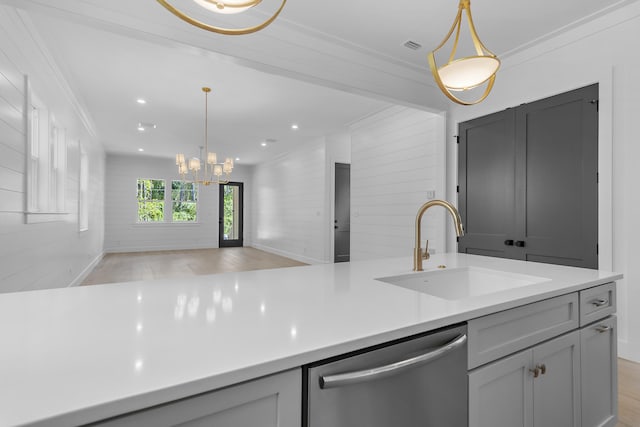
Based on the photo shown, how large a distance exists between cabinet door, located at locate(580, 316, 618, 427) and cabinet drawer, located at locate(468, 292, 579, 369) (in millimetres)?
179

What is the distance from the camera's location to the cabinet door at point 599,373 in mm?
1397

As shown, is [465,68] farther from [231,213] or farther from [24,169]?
[231,213]

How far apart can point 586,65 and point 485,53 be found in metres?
2.14

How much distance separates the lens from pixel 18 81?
102 inches

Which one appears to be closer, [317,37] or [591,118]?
[591,118]

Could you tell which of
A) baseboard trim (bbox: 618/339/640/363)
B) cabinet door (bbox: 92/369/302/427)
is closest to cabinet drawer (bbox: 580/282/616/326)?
cabinet door (bbox: 92/369/302/427)

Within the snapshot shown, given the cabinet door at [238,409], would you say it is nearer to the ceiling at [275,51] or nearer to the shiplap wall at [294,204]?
the ceiling at [275,51]

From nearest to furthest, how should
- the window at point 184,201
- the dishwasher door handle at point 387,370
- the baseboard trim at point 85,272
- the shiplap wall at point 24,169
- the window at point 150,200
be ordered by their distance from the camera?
the dishwasher door handle at point 387,370 → the shiplap wall at point 24,169 → the baseboard trim at point 85,272 → the window at point 150,200 → the window at point 184,201

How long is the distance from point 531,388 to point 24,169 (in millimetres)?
3730

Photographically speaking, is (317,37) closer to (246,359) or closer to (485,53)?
(485,53)

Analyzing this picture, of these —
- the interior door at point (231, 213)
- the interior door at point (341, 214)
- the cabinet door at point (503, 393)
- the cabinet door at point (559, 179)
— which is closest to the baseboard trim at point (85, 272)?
the interior door at point (231, 213)

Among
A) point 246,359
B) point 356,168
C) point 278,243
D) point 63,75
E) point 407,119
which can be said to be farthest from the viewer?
point 278,243

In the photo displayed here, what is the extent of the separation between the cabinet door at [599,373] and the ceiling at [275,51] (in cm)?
249

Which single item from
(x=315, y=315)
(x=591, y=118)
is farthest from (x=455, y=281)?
(x=591, y=118)
